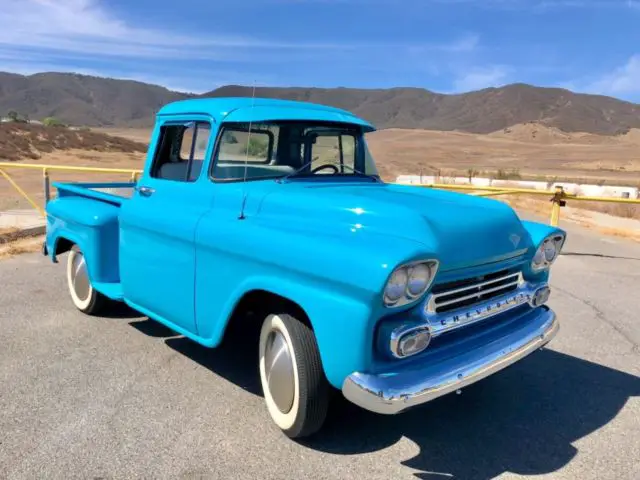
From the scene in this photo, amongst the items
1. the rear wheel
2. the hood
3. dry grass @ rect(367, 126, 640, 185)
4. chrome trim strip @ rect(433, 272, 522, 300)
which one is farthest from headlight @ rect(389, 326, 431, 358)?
dry grass @ rect(367, 126, 640, 185)

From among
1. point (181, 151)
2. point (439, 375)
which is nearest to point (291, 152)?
point (181, 151)

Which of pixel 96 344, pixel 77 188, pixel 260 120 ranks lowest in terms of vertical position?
pixel 96 344

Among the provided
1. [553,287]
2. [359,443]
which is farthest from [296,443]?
[553,287]

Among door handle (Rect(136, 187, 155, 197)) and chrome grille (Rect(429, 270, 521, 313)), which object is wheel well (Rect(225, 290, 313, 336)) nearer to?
chrome grille (Rect(429, 270, 521, 313))

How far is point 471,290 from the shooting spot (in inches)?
126

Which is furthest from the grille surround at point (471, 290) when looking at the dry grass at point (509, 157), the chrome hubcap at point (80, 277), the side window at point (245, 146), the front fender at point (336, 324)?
the dry grass at point (509, 157)

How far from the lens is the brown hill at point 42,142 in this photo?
30.2 metres

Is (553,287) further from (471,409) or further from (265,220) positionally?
(265,220)

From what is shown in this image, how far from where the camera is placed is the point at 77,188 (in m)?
5.48

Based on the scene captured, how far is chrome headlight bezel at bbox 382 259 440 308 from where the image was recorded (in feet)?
8.99

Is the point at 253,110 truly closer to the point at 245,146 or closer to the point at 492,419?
the point at 245,146

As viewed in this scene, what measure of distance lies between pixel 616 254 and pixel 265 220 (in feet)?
25.6

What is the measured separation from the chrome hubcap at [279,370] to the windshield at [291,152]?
109 centimetres

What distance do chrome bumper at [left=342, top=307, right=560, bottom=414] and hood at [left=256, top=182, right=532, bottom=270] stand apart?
1.47 ft
